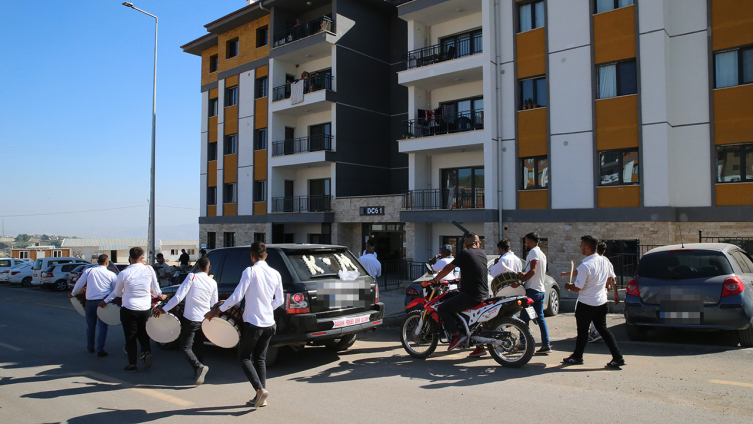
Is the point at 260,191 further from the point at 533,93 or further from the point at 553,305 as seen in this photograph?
the point at 553,305

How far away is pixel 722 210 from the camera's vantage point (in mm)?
15258

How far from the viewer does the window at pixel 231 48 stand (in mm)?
30484

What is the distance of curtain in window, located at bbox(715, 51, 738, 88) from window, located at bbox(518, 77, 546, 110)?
524 centimetres

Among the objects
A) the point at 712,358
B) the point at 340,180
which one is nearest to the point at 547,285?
the point at 712,358

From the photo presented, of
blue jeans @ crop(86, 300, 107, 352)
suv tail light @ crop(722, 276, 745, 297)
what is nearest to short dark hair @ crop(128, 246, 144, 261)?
blue jeans @ crop(86, 300, 107, 352)

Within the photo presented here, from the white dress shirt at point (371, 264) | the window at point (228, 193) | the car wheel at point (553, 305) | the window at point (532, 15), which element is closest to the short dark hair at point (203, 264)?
the white dress shirt at point (371, 264)

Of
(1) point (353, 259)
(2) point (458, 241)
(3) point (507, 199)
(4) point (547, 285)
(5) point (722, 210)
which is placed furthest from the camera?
(2) point (458, 241)

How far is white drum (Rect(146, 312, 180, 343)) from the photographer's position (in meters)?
6.79

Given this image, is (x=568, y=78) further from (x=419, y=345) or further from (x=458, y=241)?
(x=419, y=345)

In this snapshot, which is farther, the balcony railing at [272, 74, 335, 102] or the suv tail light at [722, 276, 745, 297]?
the balcony railing at [272, 74, 335, 102]

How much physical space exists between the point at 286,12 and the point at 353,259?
2343 cm

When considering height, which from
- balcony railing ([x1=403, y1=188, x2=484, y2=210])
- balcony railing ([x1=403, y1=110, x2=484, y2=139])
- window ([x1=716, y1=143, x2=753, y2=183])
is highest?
balcony railing ([x1=403, y1=110, x2=484, y2=139])

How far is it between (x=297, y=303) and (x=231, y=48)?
27700mm

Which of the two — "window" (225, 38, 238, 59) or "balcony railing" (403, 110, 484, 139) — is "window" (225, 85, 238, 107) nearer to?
"window" (225, 38, 238, 59)
